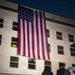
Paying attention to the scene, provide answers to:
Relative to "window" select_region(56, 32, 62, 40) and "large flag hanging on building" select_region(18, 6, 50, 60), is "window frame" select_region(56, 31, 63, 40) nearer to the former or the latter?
"window" select_region(56, 32, 62, 40)

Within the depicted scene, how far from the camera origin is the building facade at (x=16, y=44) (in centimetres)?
1959

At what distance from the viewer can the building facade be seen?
64.3 ft

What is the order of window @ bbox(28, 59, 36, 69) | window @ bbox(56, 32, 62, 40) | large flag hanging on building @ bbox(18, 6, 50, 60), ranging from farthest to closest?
window @ bbox(56, 32, 62, 40)
window @ bbox(28, 59, 36, 69)
large flag hanging on building @ bbox(18, 6, 50, 60)

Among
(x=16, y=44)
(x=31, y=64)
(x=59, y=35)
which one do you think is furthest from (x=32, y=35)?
(x=59, y=35)

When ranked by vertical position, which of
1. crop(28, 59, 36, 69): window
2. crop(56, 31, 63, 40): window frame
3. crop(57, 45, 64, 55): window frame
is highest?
crop(56, 31, 63, 40): window frame

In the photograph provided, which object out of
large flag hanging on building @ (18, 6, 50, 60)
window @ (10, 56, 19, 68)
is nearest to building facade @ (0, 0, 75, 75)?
window @ (10, 56, 19, 68)

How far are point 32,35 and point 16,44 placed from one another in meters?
4.43

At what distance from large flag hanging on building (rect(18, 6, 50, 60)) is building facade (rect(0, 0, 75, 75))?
12.7 ft

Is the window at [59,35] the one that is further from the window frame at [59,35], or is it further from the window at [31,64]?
the window at [31,64]

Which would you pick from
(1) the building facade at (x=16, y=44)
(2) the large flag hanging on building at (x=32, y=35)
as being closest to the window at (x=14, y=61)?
(1) the building facade at (x=16, y=44)

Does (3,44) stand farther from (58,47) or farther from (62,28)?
(62,28)

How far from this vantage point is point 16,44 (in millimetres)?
20859

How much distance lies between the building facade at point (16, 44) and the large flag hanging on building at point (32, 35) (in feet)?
12.7

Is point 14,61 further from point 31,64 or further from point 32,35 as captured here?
point 32,35
